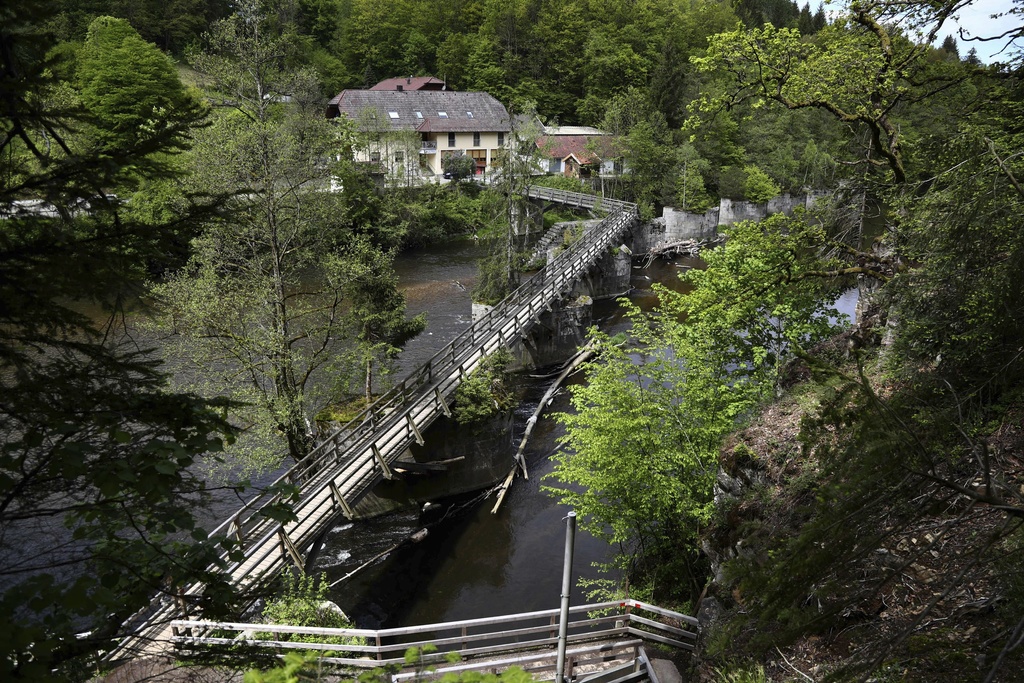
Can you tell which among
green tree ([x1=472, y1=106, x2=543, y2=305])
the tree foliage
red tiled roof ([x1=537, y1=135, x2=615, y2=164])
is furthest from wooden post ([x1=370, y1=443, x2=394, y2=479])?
red tiled roof ([x1=537, y1=135, x2=615, y2=164])

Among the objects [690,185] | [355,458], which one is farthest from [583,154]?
[355,458]

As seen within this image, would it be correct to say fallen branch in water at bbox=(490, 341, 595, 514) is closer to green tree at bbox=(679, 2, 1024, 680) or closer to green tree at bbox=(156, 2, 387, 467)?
green tree at bbox=(156, 2, 387, 467)

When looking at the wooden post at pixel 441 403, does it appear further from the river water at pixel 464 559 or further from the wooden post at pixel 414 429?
the river water at pixel 464 559

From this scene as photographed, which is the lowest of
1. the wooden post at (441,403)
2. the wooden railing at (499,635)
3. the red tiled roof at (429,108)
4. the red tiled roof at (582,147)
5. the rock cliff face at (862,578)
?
the wooden railing at (499,635)

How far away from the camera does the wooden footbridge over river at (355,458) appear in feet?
38.8

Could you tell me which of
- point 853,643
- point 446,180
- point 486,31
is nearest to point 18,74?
point 853,643

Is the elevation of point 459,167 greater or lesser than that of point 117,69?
lesser

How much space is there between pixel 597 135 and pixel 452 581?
45.8 meters

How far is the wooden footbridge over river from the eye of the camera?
466 inches

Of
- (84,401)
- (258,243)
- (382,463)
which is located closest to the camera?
(84,401)

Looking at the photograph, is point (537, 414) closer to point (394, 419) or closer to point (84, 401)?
point (394, 419)

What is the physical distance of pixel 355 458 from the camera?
51.8 feet

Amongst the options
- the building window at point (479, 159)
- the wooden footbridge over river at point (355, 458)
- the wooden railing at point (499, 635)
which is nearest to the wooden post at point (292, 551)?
the wooden footbridge over river at point (355, 458)

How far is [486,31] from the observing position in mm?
70438
